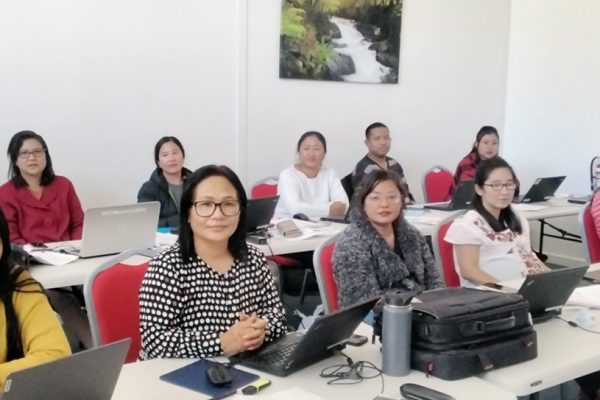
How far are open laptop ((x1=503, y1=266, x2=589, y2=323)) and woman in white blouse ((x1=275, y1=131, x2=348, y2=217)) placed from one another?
230 cm

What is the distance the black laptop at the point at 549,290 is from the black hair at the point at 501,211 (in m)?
0.74

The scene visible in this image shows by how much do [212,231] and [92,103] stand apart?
2985 mm

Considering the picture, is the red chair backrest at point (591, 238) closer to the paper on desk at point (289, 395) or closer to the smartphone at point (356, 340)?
the smartphone at point (356, 340)

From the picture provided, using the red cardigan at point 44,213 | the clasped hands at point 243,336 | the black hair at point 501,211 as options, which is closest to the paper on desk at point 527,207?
the black hair at point 501,211

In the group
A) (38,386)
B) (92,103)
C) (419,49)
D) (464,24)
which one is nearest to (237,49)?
(92,103)

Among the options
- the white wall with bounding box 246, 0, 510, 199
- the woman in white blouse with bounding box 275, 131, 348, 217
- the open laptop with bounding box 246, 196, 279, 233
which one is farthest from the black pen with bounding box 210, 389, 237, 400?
the white wall with bounding box 246, 0, 510, 199

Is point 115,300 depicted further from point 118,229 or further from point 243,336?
point 118,229

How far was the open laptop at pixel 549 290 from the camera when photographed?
211cm

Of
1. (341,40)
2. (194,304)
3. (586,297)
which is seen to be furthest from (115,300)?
(341,40)

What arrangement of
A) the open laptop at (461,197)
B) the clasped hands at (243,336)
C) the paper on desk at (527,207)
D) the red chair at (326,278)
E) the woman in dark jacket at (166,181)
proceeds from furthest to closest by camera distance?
1. the paper on desk at (527,207)
2. the open laptop at (461,197)
3. the woman in dark jacket at (166,181)
4. the red chair at (326,278)
5. the clasped hands at (243,336)

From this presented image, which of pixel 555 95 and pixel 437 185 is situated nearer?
Result: pixel 437 185

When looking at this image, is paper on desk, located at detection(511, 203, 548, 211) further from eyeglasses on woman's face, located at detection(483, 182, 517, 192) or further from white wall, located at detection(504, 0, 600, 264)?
eyeglasses on woman's face, located at detection(483, 182, 517, 192)

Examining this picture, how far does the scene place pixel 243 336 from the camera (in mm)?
1817

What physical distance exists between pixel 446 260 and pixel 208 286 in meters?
1.47
